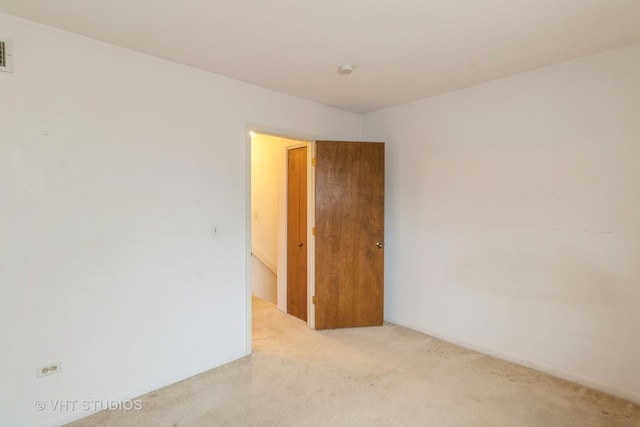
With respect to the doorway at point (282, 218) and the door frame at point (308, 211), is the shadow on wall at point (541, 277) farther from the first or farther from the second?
the doorway at point (282, 218)

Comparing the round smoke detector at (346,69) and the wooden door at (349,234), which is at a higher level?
the round smoke detector at (346,69)

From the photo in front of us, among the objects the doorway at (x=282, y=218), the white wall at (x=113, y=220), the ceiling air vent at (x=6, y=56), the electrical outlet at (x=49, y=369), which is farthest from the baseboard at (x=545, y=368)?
the ceiling air vent at (x=6, y=56)

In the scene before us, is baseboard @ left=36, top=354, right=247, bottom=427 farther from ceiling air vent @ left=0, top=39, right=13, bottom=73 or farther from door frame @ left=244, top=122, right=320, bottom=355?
ceiling air vent @ left=0, top=39, right=13, bottom=73

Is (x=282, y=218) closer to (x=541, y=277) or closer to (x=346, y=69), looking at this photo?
(x=346, y=69)

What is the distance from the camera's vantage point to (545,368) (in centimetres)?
260

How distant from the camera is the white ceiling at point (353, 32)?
5.75ft

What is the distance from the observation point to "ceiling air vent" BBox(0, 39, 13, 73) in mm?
1798

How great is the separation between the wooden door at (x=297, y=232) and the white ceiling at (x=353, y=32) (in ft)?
4.11

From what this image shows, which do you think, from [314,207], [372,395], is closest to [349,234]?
[314,207]

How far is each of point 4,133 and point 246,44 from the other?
58.2 inches

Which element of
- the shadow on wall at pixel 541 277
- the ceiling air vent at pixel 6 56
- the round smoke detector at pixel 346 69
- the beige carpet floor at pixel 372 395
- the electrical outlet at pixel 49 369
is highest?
the round smoke detector at pixel 346 69

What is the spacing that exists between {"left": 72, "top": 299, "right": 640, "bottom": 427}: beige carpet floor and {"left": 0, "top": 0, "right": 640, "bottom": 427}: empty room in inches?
0.7

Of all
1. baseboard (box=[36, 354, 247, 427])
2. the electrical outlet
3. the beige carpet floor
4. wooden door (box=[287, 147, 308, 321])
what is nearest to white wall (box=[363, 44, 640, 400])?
the beige carpet floor

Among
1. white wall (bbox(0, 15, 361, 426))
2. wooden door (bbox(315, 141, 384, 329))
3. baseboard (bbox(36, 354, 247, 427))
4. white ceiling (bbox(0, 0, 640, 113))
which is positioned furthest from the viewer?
wooden door (bbox(315, 141, 384, 329))
